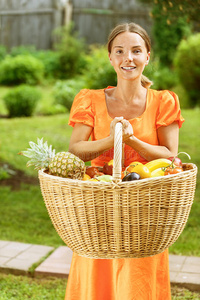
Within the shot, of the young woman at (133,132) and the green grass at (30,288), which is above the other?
the young woman at (133,132)

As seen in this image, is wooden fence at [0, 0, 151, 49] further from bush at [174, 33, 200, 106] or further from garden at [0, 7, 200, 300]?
bush at [174, 33, 200, 106]

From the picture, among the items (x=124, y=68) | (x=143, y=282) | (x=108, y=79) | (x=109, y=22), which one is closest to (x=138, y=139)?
(x=124, y=68)

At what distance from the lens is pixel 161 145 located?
225 cm

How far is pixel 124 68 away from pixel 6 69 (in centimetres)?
1072

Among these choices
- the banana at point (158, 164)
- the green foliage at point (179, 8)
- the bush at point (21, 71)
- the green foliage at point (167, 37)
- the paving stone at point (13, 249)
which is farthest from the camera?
the bush at point (21, 71)

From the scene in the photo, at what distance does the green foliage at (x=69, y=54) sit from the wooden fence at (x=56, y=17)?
678 millimetres

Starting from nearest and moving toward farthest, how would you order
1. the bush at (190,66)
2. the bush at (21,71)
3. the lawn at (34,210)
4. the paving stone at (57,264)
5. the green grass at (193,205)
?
the lawn at (34,210)
the paving stone at (57,264)
the green grass at (193,205)
the bush at (190,66)
the bush at (21,71)

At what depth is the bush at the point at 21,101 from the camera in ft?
30.2

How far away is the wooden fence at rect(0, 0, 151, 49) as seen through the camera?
559 inches

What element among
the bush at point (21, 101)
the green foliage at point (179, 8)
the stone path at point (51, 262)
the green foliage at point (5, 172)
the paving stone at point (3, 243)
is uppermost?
the green foliage at point (179, 8)

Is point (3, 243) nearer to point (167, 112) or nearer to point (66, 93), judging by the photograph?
point (167, 112)

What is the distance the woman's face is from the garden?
0.61m

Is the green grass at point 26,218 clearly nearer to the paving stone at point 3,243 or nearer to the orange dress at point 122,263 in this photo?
the paving stone at point 3,243

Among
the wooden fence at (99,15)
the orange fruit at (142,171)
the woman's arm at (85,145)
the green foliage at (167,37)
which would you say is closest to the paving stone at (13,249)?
the woman's arm at (85,145)
